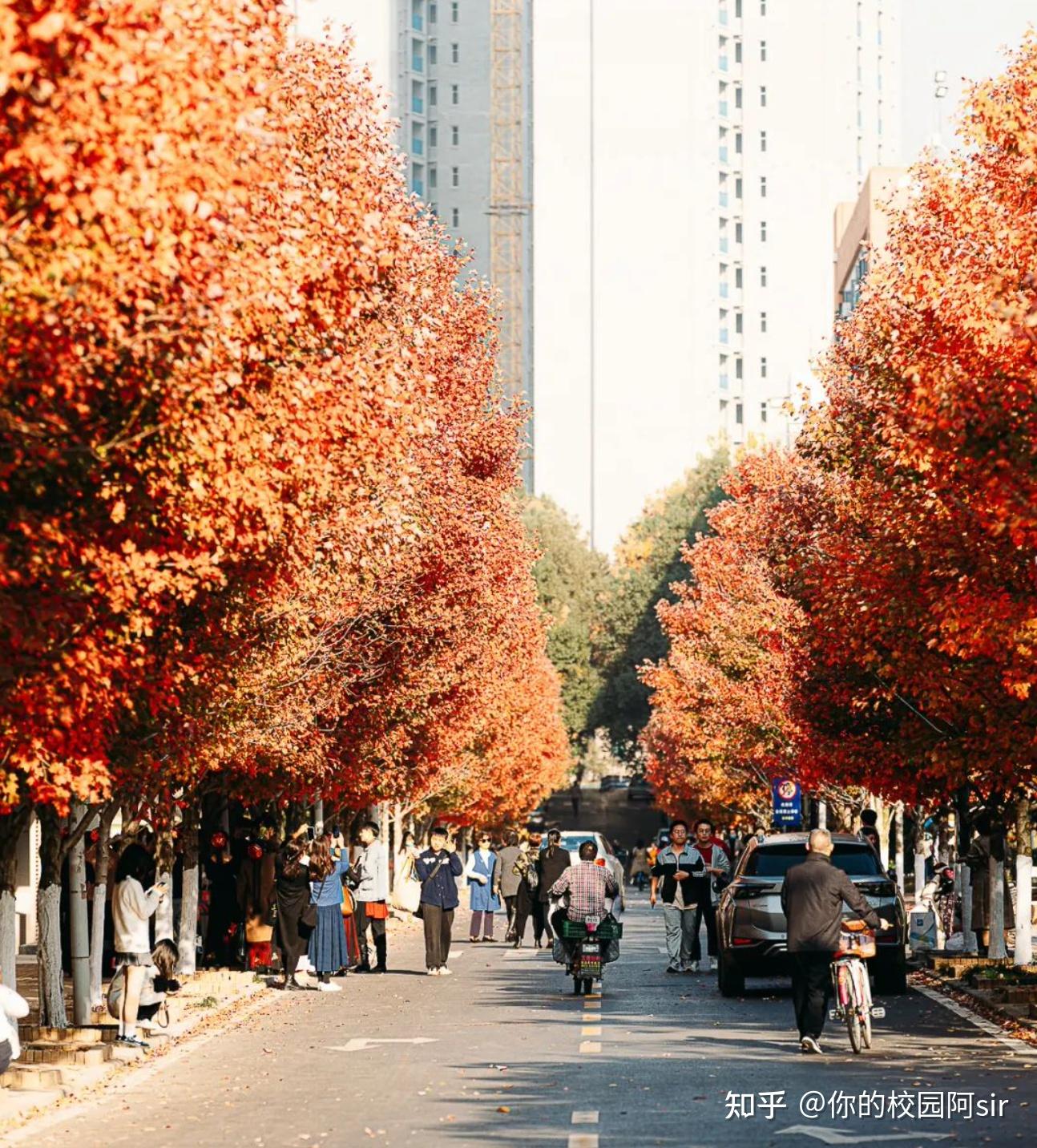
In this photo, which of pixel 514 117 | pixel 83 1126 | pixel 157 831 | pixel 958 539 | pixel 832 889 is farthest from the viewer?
pixel 514 117

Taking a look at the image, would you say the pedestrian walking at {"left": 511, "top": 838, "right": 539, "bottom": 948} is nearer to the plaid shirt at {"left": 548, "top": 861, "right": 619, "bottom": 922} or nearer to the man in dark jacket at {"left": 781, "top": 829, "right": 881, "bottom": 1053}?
the plaid shirt at {"left": 548, "top": 861, "right": 619, "bottom": 922}

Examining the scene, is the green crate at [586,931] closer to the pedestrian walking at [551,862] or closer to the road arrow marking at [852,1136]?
the pedestrian walking at [551,862]

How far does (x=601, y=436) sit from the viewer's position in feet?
433

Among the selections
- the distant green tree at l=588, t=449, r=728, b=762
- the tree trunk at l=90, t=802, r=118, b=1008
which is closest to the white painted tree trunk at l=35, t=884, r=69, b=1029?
the tree trunk at l=90, t=802, r=118, b=1008

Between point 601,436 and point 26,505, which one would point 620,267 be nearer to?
point 601,436

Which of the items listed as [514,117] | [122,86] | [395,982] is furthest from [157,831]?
[514,117]

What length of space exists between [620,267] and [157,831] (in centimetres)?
10808

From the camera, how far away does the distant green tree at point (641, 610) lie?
10231cm

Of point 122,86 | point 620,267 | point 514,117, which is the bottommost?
point 122,86

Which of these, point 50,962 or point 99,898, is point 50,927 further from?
point 99,898

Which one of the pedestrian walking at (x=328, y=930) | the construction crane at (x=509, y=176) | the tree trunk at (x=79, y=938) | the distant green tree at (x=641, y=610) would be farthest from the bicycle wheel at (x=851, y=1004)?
the construction crane at (x=509, y=176)

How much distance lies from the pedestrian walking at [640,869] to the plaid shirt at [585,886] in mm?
50317

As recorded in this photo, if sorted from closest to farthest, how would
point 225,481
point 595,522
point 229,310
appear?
1. point 229,310
2. point 225,481
3. point 595,522

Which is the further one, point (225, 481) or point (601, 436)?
point (601, 436)
